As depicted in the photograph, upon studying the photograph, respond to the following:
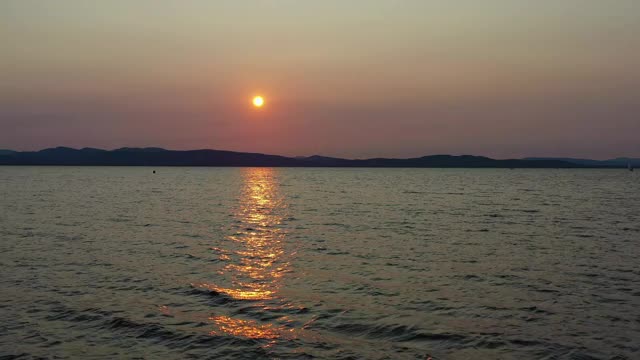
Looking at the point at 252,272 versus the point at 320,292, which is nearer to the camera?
the point at 320,292

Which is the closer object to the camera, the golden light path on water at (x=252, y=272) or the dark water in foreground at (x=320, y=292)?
the dark water in foreground at (x=320, y=292)

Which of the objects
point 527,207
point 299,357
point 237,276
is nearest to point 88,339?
point 299,357

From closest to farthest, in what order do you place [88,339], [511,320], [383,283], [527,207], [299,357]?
[299,357] < [88,339] < [511,320] < [383,283] < [527,207]

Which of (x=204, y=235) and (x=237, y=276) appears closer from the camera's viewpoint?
(x=237, y=276)

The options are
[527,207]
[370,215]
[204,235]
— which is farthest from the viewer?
[527,207]

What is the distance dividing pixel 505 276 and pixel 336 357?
56.3ft

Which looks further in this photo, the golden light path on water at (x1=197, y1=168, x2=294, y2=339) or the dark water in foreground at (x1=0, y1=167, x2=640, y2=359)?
the golden light path on water at (x1=197, y1=168, x2=294, y2=339)

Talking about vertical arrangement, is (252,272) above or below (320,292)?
below

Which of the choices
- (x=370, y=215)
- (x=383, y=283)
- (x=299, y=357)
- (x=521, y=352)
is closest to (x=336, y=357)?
(x=299, y=357)

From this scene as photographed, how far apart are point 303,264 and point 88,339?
17.6m

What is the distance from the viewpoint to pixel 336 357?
18391mm

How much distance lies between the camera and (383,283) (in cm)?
2966

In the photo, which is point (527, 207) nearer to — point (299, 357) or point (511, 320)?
point (511, 320)

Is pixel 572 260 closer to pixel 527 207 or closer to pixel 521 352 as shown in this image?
pixel 521 352
